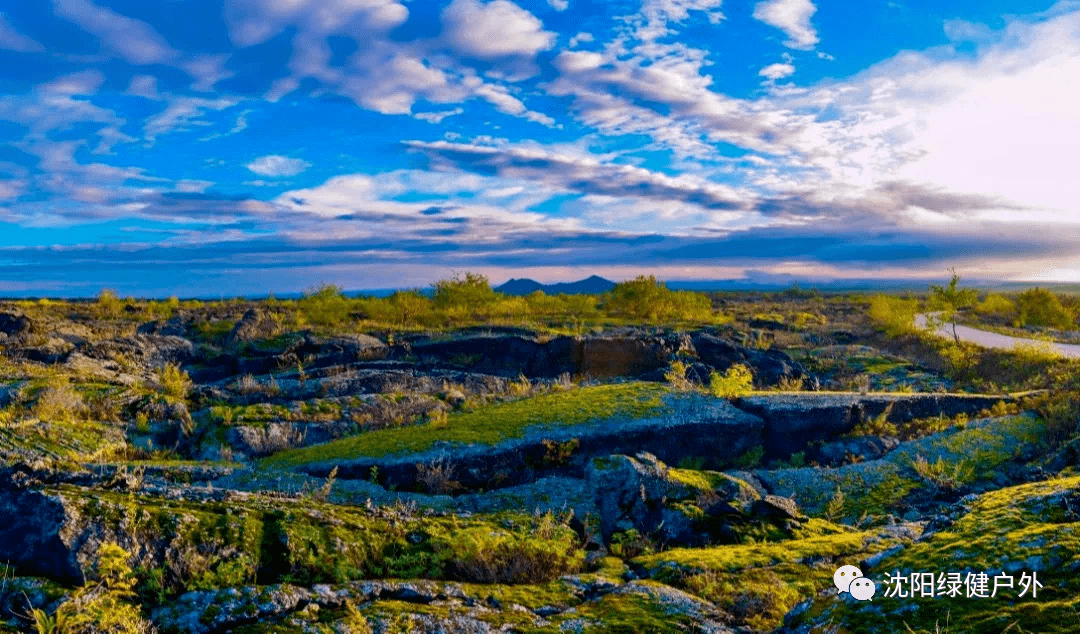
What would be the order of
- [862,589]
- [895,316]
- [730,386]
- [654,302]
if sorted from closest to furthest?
[862,589] < [730,386] < [895,316] < [654,302]

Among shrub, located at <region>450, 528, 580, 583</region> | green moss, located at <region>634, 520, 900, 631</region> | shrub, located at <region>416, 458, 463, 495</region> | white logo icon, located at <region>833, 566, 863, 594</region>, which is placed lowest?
shrub, located at <region>416, 458, 463, 495</region>

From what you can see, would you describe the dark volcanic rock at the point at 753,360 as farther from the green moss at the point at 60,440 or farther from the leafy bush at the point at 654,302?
the leafy bush at the point at 654,302

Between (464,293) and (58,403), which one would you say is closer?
(58,403)

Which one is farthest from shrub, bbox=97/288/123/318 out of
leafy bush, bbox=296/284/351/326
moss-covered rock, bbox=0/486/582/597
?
moss-covered rock, bbox=0/486/582/597

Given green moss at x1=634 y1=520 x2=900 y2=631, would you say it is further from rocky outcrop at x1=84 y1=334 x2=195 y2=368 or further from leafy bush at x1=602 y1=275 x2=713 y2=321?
leafy bush at x1=602 y1=275 x2=713 y2=321

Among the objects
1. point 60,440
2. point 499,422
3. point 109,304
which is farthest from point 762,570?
point 109,304

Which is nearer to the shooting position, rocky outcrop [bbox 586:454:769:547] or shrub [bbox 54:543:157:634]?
shrub [bbox 54:543:157:634]

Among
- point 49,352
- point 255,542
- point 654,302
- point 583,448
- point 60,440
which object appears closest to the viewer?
point 255,542

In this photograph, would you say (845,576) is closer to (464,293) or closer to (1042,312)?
(464,293)
